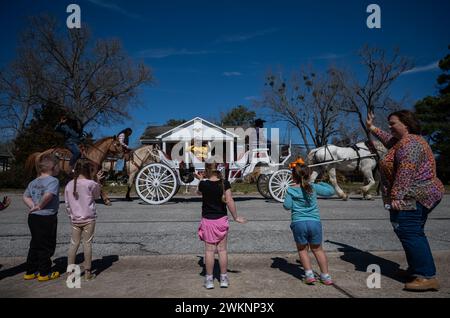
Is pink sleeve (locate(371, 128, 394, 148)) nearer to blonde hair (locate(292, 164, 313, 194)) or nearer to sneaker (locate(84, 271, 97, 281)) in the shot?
blonde hair (locate(292, 164, 313, 194))

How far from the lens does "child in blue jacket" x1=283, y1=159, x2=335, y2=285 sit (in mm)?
3631

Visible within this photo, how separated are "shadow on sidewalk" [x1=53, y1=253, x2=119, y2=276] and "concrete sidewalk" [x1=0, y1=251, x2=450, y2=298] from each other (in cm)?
1

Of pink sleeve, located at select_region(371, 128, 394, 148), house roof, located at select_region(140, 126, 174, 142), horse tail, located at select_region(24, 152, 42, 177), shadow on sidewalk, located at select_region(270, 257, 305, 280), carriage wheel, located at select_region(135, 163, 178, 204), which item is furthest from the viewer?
house roof, located at select_region(140, 126, 174, 142)

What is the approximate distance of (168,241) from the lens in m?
5.53

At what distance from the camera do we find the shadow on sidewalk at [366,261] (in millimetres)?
4004

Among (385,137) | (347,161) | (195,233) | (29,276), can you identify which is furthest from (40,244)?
(347,161)

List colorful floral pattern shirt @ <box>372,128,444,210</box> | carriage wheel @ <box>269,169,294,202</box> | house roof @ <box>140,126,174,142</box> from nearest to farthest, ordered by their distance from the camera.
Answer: colorful floral pattern shirt @ <box>372,128,444,210</box> → carriage wheel @ <box>269,169,294,202</box> → house roof @ <box>140,126,174,142</box>

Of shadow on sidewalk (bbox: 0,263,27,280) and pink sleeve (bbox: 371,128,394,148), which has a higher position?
pink sleeve (bbox: 371,128,394,148)

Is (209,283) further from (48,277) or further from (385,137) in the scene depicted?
(385,137)

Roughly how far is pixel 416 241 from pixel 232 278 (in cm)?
189

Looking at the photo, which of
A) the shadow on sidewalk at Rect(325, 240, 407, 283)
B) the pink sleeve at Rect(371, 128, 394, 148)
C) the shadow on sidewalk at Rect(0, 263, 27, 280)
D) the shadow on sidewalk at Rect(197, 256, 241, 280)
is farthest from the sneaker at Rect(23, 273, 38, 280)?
the pink sleeve at Rect(371, 128, 394, 148)

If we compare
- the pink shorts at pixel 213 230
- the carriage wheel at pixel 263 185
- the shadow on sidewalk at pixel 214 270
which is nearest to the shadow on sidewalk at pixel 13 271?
the shadow on sidewalk at pixel 214 270

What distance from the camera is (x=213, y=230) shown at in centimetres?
366
